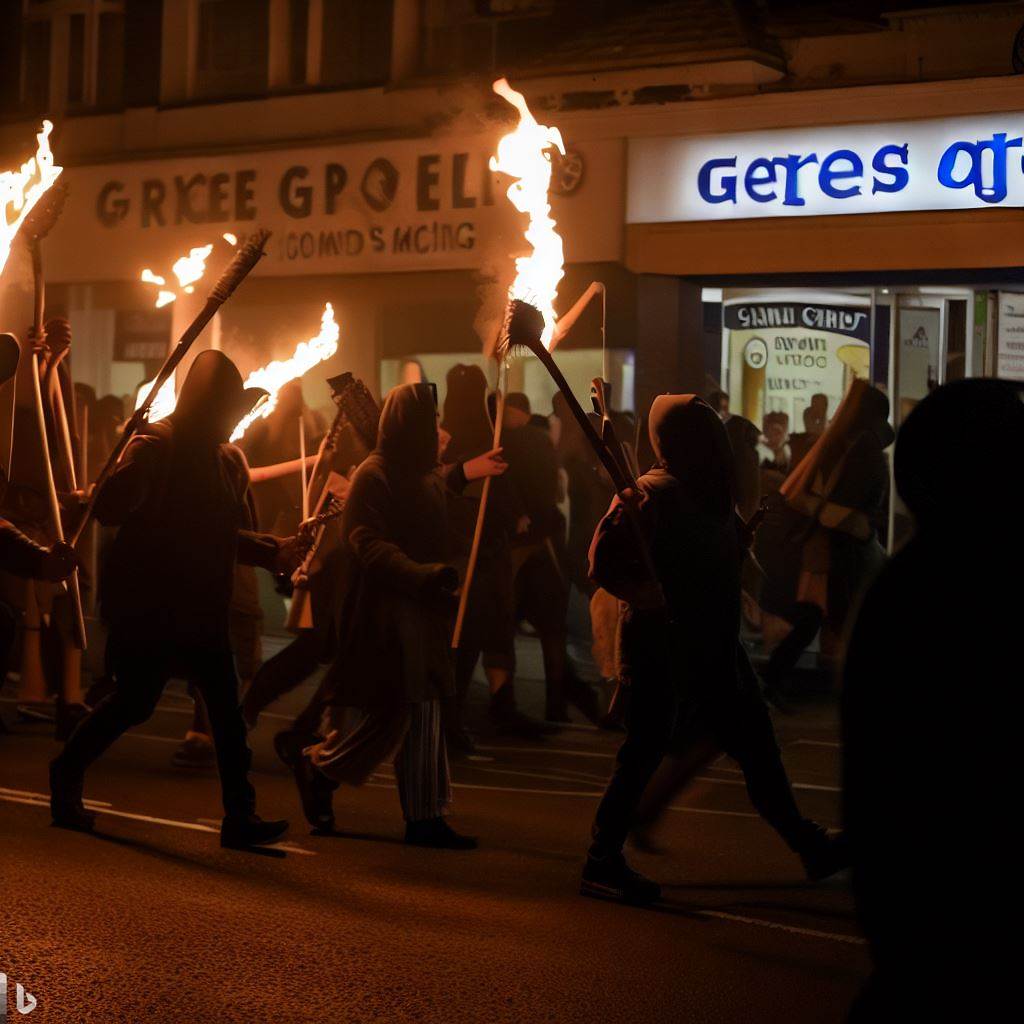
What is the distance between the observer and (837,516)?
10922 mm

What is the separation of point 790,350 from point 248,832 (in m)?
8.76

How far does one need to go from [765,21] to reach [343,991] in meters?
10.7

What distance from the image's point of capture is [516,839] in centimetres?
763

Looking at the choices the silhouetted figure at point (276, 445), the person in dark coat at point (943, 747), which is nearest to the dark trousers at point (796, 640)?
the silhouetted figure at point (276, 445)

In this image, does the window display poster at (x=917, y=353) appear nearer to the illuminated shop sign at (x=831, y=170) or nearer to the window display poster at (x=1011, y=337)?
the window display poster at (x=1011, y=337)

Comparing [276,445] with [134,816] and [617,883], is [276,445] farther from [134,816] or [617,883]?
[617,883]

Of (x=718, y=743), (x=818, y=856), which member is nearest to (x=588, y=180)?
(x=718, y=743)

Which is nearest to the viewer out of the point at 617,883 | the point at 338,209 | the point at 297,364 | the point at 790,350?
the point at 617,883

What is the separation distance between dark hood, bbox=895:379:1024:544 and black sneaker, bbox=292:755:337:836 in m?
4.84

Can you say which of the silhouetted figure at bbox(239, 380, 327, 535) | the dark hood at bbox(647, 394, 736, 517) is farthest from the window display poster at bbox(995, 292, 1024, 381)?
the dark hood at bbox(647, 394, 736, 517)

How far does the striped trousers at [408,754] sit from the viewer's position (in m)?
7.32

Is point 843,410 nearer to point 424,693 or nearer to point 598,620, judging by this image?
point 598,620

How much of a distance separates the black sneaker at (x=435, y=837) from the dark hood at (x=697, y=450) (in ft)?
5.75

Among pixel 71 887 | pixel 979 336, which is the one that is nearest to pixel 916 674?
pixel 71 887
